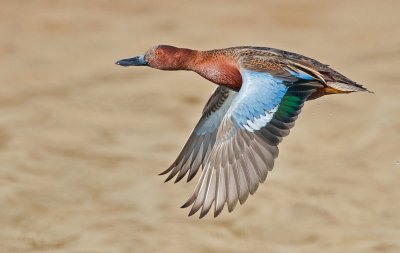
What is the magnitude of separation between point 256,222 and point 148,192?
111 centimetres

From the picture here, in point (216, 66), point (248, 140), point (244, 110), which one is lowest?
point (248, 140)

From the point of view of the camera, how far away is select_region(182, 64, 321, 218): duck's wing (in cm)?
877

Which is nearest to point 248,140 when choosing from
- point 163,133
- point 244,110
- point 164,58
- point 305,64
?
point 244,110

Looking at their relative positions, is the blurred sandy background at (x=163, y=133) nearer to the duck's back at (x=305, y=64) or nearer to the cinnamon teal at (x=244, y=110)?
the cinnamon teal at (x=244, y=110)

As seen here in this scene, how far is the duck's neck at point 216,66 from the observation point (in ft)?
31.0

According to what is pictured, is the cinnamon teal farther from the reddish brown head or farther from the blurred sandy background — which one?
the blurred sandy background

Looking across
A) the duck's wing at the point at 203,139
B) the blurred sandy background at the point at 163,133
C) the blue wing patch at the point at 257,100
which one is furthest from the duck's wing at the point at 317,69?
the blurred sandy background at the point at 163,133

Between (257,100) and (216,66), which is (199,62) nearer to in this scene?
(216,66)

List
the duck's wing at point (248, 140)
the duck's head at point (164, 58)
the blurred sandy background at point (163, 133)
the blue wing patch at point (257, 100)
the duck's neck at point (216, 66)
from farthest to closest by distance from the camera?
the blurred sandy background at point (163, 133) → the duck's head at point (164, 58) → the duck's neck at point (216, 66) → the blue wing patch at point (257, 100) → the duck's wing at point (248, 140)

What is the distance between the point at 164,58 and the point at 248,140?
1241 mm

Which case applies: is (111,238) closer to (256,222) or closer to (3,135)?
(256,222)

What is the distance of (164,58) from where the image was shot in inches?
384

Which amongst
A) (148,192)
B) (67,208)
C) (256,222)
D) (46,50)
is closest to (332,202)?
(256,222)

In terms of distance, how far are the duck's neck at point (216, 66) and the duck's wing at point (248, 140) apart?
1.00 ft
